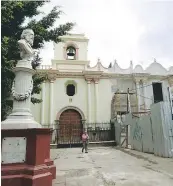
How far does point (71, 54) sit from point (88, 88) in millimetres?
4032

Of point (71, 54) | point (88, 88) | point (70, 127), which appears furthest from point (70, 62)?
point (70, 127)

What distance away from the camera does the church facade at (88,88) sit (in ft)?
61.4

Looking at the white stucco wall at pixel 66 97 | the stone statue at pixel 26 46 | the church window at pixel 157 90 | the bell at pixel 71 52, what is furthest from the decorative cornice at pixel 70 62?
the stone statue at pixel 26 46

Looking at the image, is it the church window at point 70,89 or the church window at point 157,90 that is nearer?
the church window at point 70,89

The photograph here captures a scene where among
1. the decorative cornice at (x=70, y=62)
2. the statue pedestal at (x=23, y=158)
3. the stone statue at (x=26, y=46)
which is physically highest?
the decorative cornice at (x=70, y=62)

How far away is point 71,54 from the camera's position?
20703 millimetres

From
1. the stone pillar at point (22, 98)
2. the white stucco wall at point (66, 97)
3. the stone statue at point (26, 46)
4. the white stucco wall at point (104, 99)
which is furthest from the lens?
the white stucco wall at point (104, 99)

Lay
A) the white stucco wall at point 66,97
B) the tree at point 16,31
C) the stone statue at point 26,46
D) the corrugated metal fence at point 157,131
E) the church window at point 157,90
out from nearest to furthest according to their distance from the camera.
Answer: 1. the stone statue at point 26,46
2. the tree at point 16,31
3. the corrugated metal fence at point 157,131
4. the white stucco wall at point 66,97
5. the church window at point 157,90

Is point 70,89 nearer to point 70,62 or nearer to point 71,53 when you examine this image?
point 70,62

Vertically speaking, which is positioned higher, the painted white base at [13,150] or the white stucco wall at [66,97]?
the white stucco wall at [66,97]

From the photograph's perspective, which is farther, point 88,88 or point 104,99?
point 104,99

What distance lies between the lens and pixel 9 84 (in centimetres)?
669

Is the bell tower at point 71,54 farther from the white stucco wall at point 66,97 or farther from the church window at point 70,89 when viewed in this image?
the church window at point 70,89

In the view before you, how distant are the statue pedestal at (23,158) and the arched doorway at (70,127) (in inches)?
515
